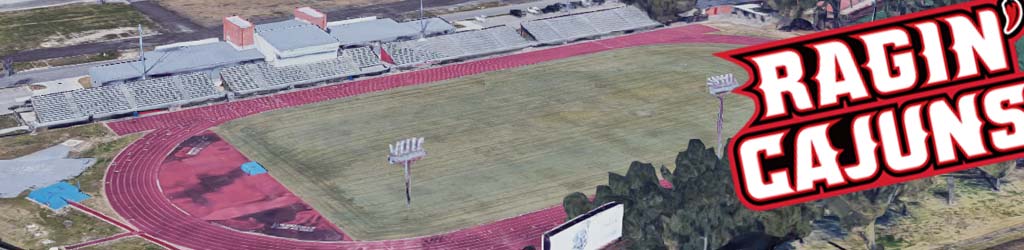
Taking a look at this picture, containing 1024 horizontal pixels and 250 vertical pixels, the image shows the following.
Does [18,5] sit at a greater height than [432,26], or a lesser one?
greater

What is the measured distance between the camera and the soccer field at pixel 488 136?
122 metres

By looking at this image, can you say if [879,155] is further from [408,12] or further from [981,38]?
[408,12]

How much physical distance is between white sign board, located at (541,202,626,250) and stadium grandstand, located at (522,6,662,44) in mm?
71905

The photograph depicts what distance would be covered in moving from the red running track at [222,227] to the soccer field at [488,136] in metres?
2.34

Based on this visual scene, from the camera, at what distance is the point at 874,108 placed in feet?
259

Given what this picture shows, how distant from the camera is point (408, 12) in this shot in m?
198

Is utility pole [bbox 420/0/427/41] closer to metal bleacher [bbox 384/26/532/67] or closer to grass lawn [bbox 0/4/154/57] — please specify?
metal bleacher [bbox 384/26/532/67]

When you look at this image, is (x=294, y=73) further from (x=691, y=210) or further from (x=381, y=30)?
(x=691, y=210)

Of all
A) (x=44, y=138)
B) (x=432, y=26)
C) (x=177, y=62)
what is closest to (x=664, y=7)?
(x=432, y=26)

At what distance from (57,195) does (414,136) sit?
38.0 metres

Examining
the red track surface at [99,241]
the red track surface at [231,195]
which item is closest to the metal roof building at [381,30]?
the red track surface at [231,195]

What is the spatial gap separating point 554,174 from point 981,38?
55.1 metres

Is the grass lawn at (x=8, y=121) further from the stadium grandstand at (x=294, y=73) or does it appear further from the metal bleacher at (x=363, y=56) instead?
the metal bleacher at (x=363, y=56)

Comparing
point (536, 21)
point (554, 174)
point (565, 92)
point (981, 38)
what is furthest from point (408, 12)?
point (981, 38)
